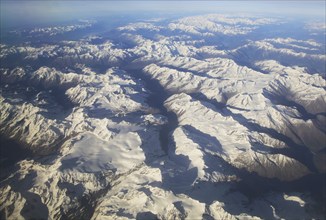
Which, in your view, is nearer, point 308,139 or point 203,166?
point 203,166

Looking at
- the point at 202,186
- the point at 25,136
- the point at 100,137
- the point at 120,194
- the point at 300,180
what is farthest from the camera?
the point at 25,136

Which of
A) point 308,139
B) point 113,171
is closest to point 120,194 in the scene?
point 113,171

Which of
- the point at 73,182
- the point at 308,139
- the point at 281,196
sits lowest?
the point at 308,139

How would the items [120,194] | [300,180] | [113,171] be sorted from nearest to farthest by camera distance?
[120,194] → [113,171] → [300,180]

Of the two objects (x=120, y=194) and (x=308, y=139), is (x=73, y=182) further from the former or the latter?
(x=308, y=139)

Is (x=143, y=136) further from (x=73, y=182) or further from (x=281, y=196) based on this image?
(x=281, y=196)

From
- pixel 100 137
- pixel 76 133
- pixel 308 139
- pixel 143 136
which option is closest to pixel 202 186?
pixel 143 136

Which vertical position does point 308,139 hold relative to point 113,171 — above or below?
below

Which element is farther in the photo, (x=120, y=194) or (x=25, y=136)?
(x=25, y=136)

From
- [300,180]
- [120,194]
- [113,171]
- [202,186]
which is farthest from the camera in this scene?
[300,180]
